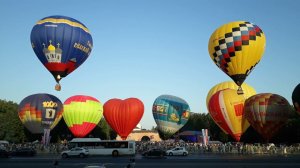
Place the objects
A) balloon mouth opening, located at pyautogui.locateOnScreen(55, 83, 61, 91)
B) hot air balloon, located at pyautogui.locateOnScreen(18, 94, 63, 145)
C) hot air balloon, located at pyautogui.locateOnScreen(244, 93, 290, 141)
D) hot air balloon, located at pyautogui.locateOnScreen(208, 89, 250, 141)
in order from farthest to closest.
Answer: hot air balloon, located at pyautogui.locateOnScreen(18, 94, 63, 145)
hot air balloon, located at pyautogui.locateOnScreen(208, 89, 250, 141)
hot air balloon, located at pyautogui.locateOnScreen(244, 93, 290, 141)
balloon mouth opening, located at pyautogui.locateOnScreen(55, 83, 61, 91)

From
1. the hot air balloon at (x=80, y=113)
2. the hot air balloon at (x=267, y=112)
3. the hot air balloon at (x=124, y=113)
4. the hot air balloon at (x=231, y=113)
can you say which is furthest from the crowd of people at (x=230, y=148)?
the hot air balloon at (x=80, y=113)

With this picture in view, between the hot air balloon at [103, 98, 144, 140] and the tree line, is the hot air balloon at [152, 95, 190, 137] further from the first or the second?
the hot air balloon at [103, 98, 144, 140]

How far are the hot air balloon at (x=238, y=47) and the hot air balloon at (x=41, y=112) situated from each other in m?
26.2

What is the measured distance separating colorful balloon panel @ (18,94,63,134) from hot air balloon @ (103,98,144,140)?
7.88m

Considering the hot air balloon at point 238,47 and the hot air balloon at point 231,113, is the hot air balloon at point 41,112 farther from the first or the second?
the hot air balloon at point 238,47

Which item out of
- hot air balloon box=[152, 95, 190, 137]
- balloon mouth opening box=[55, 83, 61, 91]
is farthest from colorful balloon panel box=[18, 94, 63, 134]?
balloon mouth opening box=[55, 83, 61, 91]

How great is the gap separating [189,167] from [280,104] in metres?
27.5

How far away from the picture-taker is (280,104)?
162 feet

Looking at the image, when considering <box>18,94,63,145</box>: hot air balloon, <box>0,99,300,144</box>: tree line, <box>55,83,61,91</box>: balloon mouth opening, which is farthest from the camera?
<box>0,99,300,144</box>: tree line

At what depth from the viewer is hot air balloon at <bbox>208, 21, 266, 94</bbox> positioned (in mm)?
42375

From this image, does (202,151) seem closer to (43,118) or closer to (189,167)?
(43,118)

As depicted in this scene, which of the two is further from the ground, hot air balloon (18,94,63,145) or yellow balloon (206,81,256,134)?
yellow balloon (206,81,256,134)

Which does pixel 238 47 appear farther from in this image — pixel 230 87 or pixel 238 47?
pixel 230 87

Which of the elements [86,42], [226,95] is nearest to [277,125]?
[226,95]
